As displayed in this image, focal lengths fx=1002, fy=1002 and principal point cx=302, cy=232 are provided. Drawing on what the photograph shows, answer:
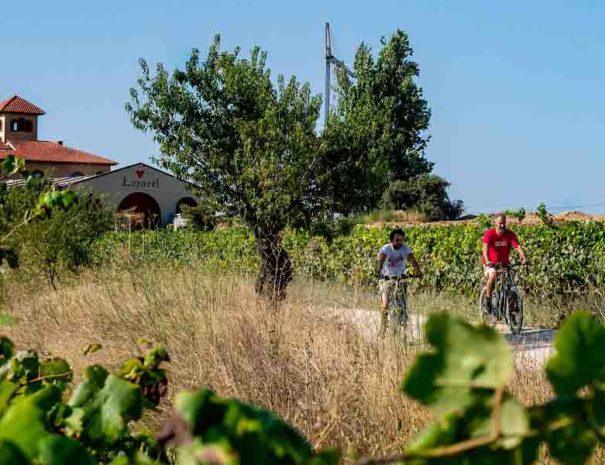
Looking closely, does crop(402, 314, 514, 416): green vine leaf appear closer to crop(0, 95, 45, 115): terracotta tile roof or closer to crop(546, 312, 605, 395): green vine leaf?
crop(546, 312, 605, 395): green vine leaf

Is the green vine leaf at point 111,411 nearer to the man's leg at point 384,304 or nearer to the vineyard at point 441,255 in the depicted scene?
the man's leg at point 384,304

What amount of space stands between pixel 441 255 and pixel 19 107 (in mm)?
64105

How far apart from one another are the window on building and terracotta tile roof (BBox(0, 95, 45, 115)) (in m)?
0.98

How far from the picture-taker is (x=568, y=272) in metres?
16.9

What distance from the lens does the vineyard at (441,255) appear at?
1628 cm

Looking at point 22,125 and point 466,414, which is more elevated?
point 22,125

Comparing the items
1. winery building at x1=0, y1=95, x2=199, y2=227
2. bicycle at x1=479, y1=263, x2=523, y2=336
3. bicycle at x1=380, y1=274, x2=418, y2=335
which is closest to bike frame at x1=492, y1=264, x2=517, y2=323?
bicycle at x1=479, y1=263, x2=523, y2=336

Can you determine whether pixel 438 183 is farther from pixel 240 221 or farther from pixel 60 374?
pixel 60 374

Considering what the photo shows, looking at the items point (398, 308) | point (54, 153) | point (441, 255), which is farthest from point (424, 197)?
A: point (54, 153)

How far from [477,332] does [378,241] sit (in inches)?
874

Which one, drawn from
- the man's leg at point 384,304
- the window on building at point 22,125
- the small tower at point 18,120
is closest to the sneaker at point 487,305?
the man's leg at point 384,304

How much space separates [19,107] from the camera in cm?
7838

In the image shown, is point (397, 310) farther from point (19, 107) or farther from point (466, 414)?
point (19, 107)

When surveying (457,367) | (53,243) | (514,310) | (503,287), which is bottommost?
(514,310)
